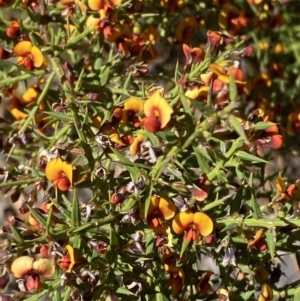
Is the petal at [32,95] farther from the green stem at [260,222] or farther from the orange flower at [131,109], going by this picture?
the green stem at [260,222]

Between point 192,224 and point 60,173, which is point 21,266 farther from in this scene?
point 192,224

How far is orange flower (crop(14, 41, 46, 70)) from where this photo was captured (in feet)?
5.67

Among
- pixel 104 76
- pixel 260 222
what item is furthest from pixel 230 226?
pixel 104 76

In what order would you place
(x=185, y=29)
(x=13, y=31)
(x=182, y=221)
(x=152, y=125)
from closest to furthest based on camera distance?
(x=152, y=125), (x=182, y=221), (x=13, y=31), (x=185, y=29)

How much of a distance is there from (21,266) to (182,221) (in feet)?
1.28

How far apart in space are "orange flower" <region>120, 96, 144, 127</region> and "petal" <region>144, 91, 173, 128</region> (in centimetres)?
30

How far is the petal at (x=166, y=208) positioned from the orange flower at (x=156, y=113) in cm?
23

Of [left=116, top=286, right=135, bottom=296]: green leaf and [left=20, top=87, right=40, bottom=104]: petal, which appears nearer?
[left=116, top=286, right=135, bottom=296]: green leaf

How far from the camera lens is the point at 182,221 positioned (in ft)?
4.73

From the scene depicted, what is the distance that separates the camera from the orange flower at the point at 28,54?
5.67 ft

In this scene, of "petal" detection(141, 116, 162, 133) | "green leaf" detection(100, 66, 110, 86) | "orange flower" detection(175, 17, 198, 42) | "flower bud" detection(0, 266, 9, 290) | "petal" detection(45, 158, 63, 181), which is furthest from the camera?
"orange flower" detection(175, 17, 198, 42)

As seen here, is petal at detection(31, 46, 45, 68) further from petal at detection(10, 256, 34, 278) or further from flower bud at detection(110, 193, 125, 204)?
petal at detection(10, 256, 34, 278)

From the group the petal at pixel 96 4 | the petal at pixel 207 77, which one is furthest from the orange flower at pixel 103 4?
the petal at pixel 207 77

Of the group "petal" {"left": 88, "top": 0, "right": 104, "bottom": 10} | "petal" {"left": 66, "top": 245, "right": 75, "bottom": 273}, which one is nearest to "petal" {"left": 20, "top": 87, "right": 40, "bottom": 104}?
"petal" {"left": 88, "top": 0, "right": 104, "bottom": 10}
